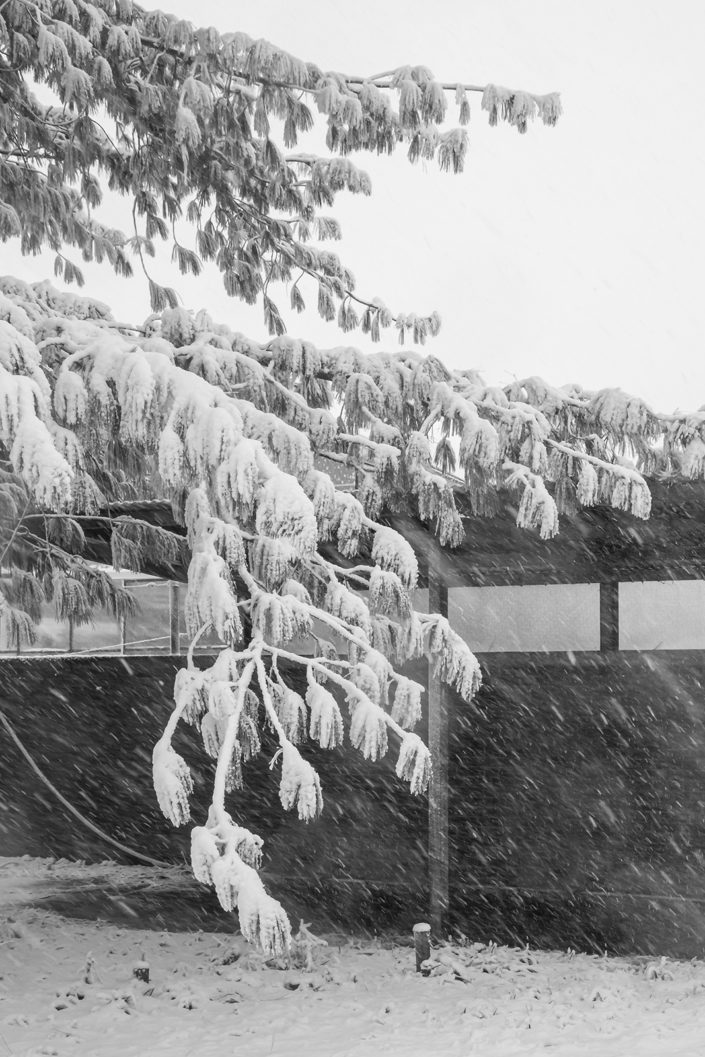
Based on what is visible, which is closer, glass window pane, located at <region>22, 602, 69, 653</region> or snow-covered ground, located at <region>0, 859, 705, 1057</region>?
snow-covered ground, located at <region>0, 859, 705, 1057</region>

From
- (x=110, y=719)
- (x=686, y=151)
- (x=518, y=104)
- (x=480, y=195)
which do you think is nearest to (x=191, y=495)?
(x=518, y=104)

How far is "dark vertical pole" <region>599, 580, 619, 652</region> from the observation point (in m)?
7.68

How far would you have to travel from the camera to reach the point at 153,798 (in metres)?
10.0

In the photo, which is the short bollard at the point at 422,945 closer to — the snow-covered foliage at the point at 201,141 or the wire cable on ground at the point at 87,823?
the wire cable on ground at the point at 87,823

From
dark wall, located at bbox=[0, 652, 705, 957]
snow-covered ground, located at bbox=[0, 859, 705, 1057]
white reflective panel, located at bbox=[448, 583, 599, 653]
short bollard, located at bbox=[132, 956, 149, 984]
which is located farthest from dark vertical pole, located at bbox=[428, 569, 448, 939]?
short bollard, located at bbox=[132, 956, 149, 984]

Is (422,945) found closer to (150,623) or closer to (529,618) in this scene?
(529,618)

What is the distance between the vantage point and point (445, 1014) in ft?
19.4

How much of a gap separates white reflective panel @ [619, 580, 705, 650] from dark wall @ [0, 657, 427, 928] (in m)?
2.23

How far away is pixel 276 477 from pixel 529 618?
17.8ft

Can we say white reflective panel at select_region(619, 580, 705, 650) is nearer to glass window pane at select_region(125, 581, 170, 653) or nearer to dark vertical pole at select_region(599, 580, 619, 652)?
dark vertical pole at select_region(599, 580, 619, 652)

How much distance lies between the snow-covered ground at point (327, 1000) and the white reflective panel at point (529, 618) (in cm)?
241

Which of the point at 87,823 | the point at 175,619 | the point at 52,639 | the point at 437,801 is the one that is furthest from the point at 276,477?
the point at 52,639

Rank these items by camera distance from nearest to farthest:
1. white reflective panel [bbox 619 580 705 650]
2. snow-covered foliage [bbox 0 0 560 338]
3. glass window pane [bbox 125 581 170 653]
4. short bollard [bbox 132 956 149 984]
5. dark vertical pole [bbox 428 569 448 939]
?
1. snow-covered foliage [bbox 0 0 560 338]
2. short bollard [bbox 132 956 149 984]
3. dark vertical pole [bbox 428 569 448 939]
4. white reflective panel [bbox 619 580 705 650]
5. glass window pane [bbox 125 581 170 653]

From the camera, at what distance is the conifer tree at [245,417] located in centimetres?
359
